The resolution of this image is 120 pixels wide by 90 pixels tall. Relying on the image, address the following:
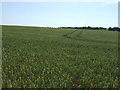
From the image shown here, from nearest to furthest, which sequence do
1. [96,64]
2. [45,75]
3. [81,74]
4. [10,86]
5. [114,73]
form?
[10,86]
[45,75]
[81,74]
[114,73]
[96,64]

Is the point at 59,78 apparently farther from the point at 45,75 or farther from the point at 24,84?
the point at 24,84

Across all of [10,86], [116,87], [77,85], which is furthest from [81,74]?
[10,86]

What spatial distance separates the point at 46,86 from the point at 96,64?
490cm

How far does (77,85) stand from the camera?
6219mm

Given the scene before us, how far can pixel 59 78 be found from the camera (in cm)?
634

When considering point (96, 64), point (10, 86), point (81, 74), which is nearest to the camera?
point (10, 86)

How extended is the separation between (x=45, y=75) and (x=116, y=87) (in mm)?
3173

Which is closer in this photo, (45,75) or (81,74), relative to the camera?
(45,75)

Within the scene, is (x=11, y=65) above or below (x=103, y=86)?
above

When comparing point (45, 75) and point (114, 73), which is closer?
point (45, 75)

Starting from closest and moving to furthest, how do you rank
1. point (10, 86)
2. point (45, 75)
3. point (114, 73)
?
1. point (10, 86)
2. point (45, 75)
3. point (114, 73)

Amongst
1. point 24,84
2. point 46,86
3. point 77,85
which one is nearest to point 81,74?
point 77,85

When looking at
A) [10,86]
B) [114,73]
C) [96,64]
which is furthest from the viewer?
[96,64]

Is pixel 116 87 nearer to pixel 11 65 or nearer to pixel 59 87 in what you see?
pixel 59 87
